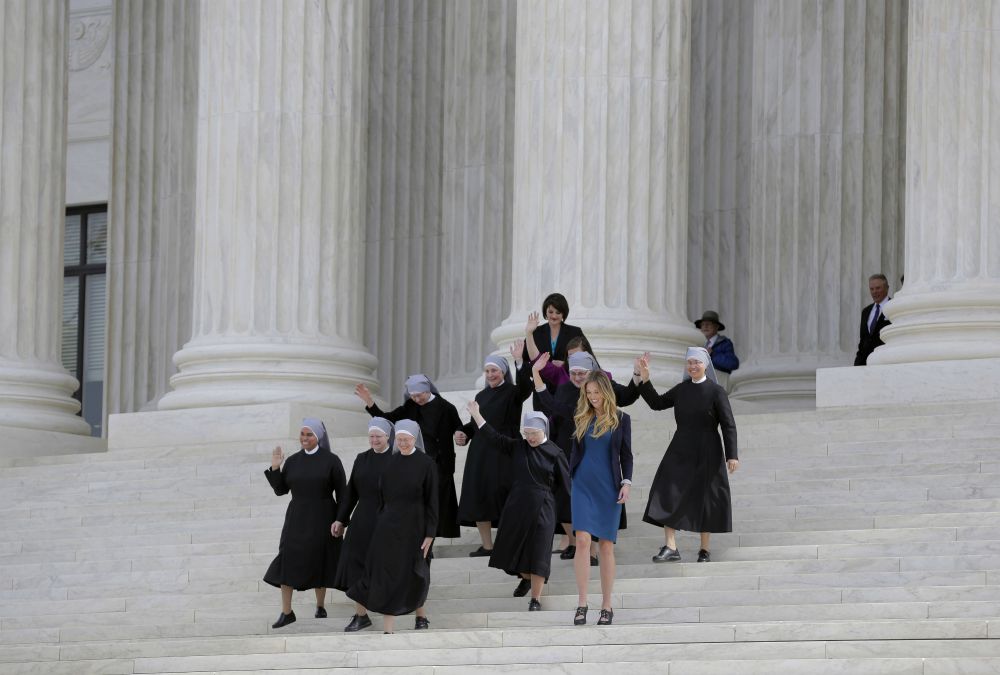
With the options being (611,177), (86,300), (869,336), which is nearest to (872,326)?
(869,336)

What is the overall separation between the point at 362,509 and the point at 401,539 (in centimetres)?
79

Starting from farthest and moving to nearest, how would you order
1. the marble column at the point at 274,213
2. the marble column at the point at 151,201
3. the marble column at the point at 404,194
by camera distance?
the marble column at the point at 151,201 → the marble column at the point at 404,194 → the marble column at the point at 274,213

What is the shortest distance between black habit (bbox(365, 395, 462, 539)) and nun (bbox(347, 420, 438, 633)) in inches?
81.9

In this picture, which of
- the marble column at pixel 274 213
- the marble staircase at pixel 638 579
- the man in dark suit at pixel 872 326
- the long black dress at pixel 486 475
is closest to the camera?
the marble staircase at pixel 638 579

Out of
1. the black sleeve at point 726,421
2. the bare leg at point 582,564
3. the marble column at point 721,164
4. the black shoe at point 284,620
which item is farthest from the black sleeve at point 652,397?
the marble column at point 721,164

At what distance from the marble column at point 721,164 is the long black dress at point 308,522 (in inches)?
580

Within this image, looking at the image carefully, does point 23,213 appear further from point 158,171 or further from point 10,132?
point 158,171

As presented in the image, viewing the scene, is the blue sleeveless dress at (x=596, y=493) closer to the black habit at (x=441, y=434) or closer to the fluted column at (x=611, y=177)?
the black habit at (x=441, y=434)

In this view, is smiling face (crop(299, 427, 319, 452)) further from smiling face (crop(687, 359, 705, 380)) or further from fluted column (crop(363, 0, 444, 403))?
fluted column (crop(363, 0, 444, 403))

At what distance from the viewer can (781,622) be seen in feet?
64.0

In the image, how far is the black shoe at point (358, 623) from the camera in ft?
72.9

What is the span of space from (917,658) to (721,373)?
16216mm

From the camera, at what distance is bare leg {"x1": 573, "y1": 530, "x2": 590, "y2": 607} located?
2080cm

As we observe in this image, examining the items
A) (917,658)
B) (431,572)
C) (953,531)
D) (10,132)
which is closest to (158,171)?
(10,132)
